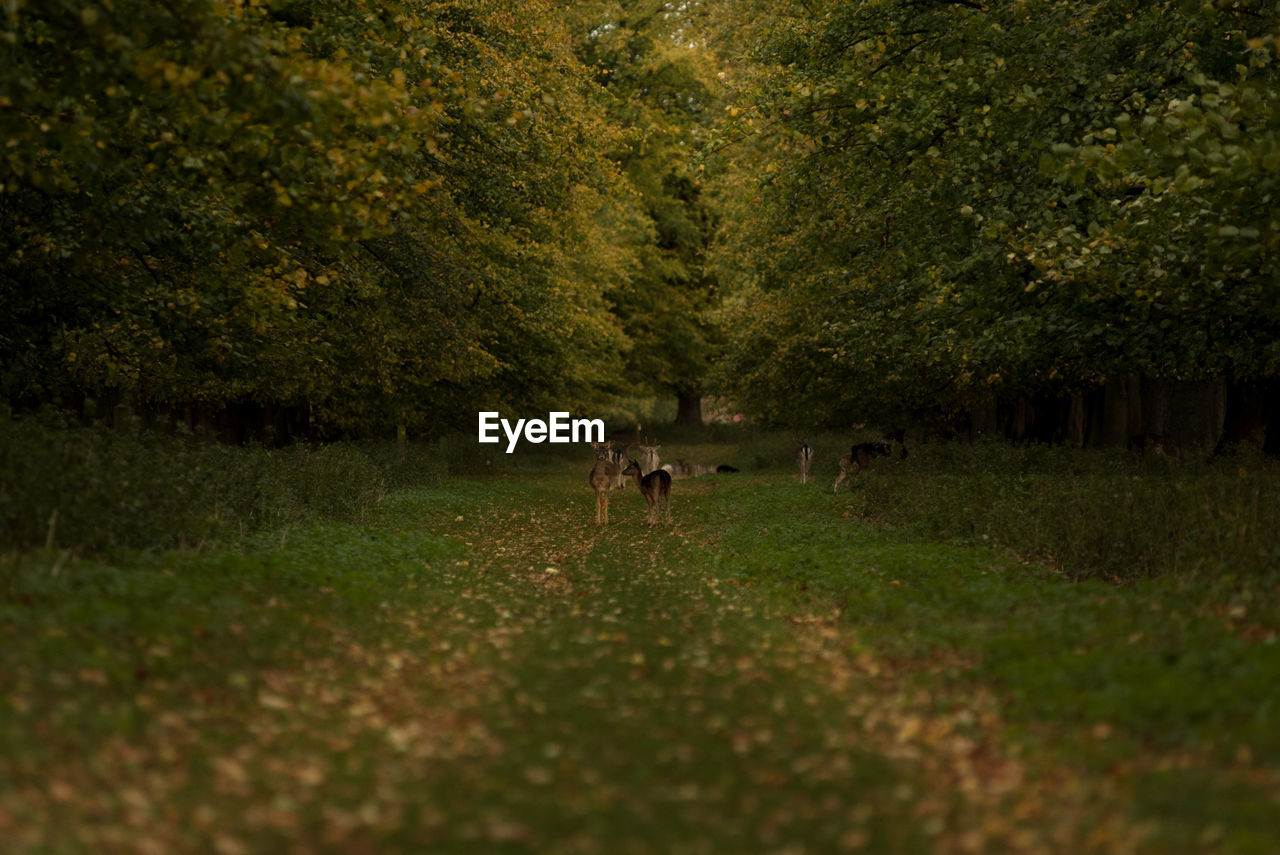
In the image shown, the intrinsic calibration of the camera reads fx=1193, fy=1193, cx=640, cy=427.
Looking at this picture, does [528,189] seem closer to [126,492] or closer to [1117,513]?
[126,492]

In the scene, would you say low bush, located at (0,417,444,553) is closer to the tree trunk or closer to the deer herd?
the deer herd

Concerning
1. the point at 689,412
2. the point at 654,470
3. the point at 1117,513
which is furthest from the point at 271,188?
the point at 689,412

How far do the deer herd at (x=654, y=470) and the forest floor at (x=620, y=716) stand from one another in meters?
10.7

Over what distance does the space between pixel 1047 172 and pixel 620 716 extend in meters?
8.02

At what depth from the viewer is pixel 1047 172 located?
43.6 feet

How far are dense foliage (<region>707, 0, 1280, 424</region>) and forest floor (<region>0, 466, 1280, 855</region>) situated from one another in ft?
15.1

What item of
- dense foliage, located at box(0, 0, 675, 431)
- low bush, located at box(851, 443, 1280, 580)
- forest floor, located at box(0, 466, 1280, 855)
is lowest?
forest floor, located at box(0, 466, 1280, 855)

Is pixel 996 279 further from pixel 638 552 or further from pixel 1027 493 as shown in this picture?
pixel 638 552

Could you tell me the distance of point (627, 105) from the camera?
56531 mm

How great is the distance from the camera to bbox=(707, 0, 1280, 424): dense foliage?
1367 cm

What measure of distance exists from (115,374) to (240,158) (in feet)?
26.2

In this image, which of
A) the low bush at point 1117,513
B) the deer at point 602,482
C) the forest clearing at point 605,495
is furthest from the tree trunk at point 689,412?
the low bush at point 1117,513

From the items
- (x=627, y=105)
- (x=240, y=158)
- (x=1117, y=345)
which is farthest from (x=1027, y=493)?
(x=627, y=105)

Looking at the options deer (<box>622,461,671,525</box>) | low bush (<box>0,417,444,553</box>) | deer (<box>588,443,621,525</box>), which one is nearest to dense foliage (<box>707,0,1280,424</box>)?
deer (<box>622,461,671,525</box>)
